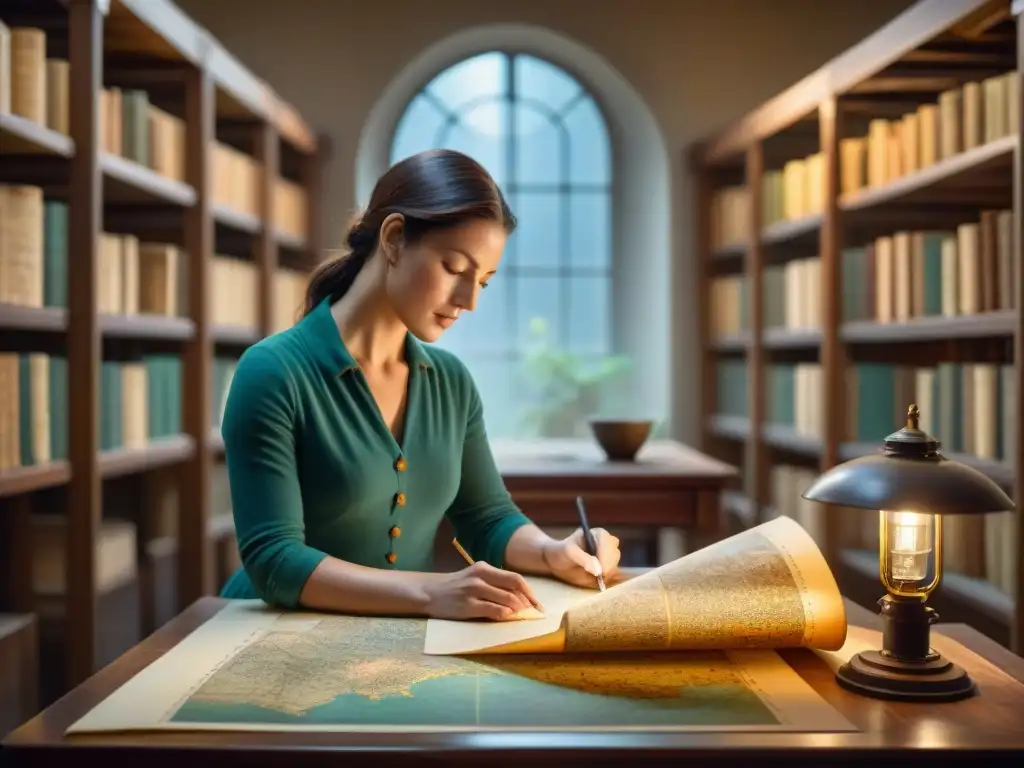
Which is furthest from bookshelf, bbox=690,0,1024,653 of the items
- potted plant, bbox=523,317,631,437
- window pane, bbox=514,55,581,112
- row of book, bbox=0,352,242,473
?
row of book, bbox=0,352,242,473

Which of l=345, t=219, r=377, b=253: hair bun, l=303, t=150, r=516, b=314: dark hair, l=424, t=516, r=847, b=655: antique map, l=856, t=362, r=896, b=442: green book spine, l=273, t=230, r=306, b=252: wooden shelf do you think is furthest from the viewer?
l=273, t=230, r=306, b=252: wooden shelf

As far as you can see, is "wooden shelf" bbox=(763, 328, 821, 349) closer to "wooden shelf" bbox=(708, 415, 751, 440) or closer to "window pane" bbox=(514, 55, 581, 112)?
"wooden shelf" bbox=(708, 415, 751, 440)

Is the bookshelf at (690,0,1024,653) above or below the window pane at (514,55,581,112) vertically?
Answer: below

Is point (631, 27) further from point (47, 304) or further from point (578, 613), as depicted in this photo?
point (578, 613)

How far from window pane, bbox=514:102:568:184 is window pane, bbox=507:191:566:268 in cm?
9

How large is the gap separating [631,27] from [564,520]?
324cm

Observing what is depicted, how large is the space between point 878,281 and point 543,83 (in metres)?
2.61

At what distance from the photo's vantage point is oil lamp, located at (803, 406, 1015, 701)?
1.01 m

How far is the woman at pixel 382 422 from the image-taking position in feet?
4.74

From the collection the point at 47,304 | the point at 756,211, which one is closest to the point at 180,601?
the point at 47,304

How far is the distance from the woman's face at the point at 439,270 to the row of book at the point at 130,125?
1282mm

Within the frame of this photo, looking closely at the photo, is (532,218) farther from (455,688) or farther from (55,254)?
(455,688)

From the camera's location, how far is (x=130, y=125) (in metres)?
3.25

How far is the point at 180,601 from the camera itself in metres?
3.65
